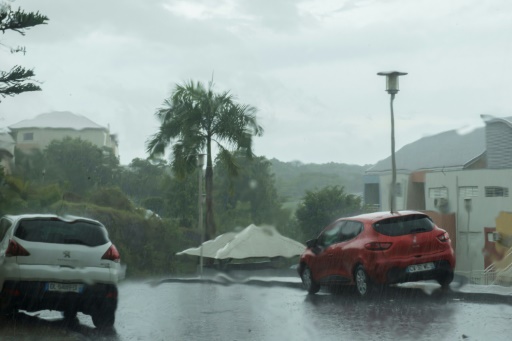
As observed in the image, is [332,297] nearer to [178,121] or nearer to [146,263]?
[178,121]

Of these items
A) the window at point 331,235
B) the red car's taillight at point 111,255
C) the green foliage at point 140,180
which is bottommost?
the red car's taillight at point 111,255

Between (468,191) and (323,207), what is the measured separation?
1408 centimetres

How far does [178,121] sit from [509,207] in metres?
19.0

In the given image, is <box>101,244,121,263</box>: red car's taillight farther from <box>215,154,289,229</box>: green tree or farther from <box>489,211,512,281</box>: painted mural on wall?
<box>489,211,512,281</box>: painted mural on wall

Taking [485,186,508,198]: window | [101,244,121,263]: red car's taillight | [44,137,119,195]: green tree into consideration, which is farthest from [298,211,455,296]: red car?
[485,186,508,198]: window

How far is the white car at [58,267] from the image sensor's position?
11617 millimetres

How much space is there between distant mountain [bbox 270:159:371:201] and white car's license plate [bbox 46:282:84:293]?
26.2 m

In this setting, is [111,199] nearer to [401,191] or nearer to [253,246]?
[401,191]

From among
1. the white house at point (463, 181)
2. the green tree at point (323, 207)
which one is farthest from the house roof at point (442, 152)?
the green tree at point (323, 207)

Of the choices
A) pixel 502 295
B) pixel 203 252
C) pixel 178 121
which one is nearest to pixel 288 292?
pixel 502 295

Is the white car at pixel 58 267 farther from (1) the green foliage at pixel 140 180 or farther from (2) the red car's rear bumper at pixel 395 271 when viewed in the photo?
(1) the green foliage at pixel 140 180

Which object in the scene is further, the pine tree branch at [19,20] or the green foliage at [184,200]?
the green foliage at [184,200]

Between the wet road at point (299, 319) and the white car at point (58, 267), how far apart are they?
34 centimetres

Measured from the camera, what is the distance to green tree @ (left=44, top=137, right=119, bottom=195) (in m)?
53.2
